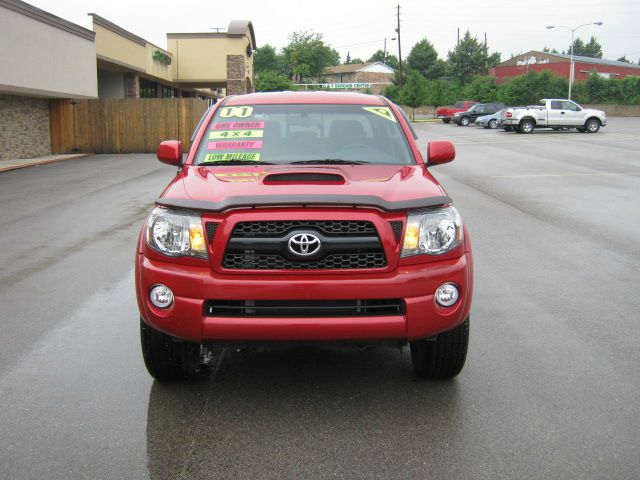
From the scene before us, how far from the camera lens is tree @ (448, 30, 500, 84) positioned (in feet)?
335

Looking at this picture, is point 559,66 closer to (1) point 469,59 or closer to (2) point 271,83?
(1) point 469,59

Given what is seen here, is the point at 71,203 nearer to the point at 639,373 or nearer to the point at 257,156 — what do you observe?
the point at 257,156

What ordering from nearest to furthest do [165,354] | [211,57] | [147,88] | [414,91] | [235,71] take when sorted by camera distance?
[165,354]
[147,88]
[211,57]
[235,71]
[414,91]

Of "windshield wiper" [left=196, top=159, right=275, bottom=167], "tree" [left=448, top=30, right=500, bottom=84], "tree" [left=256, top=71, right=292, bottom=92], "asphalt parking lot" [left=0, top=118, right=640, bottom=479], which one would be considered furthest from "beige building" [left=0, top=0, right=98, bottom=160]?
"tree" [left=448, top=30, right=500, bottom=84]

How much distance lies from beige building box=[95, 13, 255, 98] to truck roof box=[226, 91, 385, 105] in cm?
2747

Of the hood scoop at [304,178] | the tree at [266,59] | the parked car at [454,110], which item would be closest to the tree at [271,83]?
the parked car at [454,110]

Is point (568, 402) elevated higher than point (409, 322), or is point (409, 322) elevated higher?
point (409, 322)

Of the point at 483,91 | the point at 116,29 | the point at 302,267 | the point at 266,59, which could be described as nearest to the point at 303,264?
the point at 302,267

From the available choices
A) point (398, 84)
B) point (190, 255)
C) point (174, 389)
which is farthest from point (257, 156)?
point (398, 84)

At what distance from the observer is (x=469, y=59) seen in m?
102

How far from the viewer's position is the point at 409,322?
3.87m

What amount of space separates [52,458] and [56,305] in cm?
327

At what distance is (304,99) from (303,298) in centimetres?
245

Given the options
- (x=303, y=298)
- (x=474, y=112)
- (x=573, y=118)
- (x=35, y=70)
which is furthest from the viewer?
(x=474, y=112)
